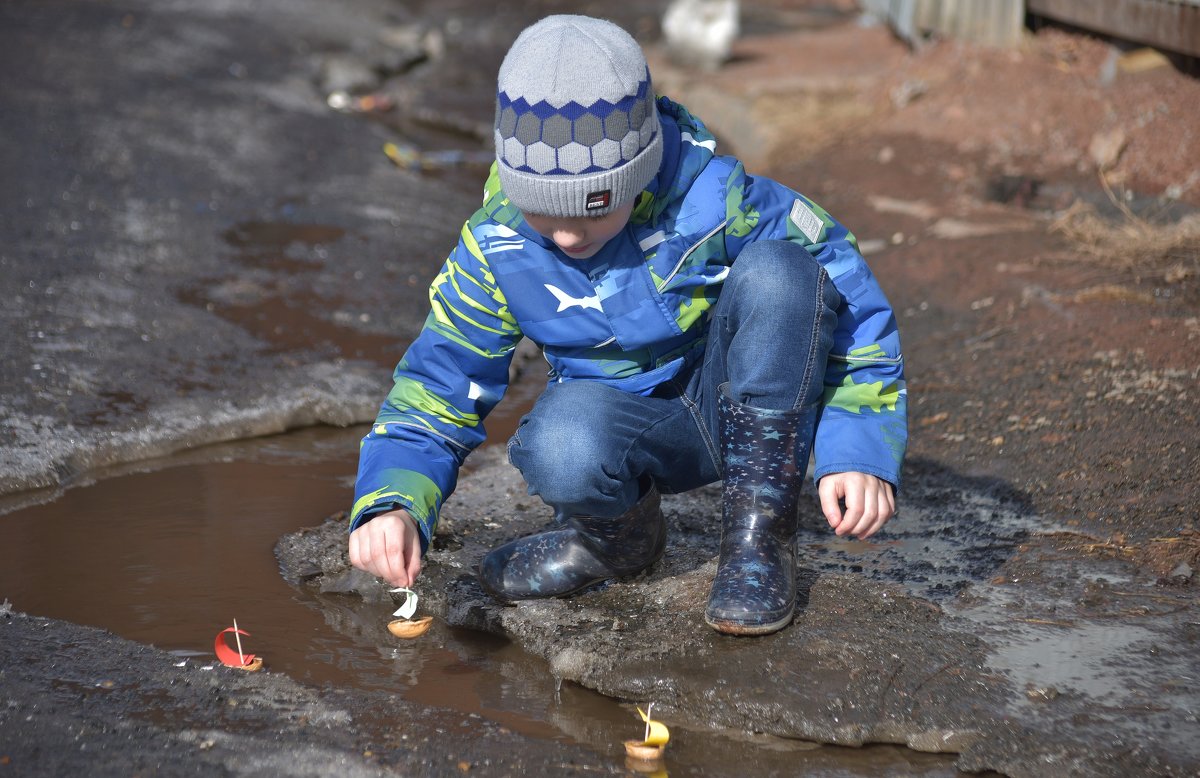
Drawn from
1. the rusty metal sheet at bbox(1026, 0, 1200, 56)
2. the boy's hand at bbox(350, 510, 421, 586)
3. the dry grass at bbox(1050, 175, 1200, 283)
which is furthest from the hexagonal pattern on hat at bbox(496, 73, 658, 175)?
the rusty metal sheet at bbox(1026, 0, 1200, 56)

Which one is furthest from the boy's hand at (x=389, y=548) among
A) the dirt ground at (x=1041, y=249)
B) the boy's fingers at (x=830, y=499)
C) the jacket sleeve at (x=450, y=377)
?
the dirt ground at (x=1041, y=249)

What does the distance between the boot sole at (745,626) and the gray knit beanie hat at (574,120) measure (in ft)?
2.52

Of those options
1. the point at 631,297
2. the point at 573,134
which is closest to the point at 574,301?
the point at 631,297

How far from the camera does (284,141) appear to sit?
22.4 ft

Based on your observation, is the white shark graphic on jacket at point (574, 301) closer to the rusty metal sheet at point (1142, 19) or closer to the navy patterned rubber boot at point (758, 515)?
the navy patterned rubber boot at point (758, 515)

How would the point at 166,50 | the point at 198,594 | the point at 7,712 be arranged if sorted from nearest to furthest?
the point at 7,712, the point at 198,594, the point at 166,50

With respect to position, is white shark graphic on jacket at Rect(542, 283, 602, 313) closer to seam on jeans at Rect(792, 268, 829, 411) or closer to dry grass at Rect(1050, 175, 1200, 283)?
seam on jeans at Rect(792, 268, 829, 411)

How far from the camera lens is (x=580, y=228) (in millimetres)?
2170

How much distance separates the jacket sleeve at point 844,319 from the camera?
2252 millimetres

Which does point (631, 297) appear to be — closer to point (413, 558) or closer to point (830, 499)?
point (830, 499)

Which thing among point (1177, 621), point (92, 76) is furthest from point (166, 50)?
point (1177, 621)

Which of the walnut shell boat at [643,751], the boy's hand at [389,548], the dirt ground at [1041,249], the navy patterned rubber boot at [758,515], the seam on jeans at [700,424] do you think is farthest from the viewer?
the dirt ground at [1041,249]

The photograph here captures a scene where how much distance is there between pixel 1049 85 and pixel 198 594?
546cm

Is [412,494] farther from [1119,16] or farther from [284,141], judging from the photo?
[1119,16]
